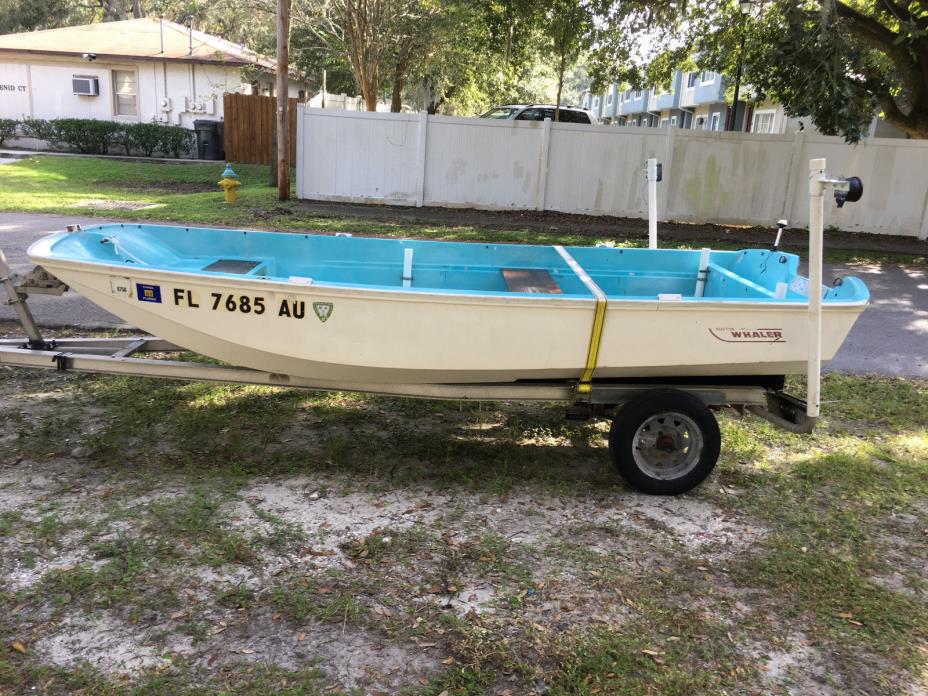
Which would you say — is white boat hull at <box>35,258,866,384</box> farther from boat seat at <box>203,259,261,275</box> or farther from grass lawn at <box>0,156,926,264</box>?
grass lawn at <box>0,156,926,264</box>

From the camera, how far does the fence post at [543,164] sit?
49.4 ft

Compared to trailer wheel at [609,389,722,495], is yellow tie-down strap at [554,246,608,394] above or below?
above

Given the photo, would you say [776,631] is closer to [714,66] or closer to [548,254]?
[548,254]

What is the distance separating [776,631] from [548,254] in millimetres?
3118

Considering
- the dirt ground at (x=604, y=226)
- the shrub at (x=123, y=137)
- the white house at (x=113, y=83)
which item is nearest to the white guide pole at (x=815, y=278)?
the dirt ground at (x=604, y=226)

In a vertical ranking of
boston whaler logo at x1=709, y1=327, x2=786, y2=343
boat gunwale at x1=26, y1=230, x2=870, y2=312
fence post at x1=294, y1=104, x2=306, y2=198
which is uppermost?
fence post at x1=294, y1=104, x2=306, y2=198

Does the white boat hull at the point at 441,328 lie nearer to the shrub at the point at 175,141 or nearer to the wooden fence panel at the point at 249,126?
the wooden fence panel at the point at 249,126

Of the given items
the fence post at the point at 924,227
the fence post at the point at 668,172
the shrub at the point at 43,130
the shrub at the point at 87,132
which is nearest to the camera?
the fence post at the point at 924,227

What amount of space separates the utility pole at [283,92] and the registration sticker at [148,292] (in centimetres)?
1112

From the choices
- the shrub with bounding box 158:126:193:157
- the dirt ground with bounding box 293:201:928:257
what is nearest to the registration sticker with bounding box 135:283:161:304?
the dirt ground with bounding box 293:201:928:257

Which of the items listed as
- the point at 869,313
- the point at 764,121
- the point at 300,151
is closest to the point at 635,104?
the point at 764,121

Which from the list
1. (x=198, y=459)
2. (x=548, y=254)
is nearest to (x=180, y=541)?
(x=198, y=459)

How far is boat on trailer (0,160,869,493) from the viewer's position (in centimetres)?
399

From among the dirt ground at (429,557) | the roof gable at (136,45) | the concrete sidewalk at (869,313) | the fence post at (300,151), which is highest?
the roof gable at (136,45)
